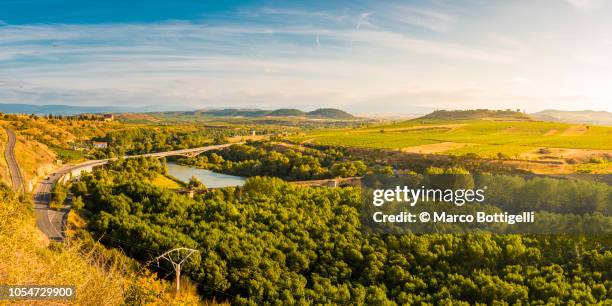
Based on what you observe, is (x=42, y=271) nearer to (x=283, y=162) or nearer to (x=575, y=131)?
(x=283, y=162)

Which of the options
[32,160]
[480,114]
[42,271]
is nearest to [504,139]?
[32,160]

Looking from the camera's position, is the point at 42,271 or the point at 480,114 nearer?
the point at 42,271

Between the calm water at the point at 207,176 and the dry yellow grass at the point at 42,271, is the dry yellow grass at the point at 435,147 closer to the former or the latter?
the calm water at the point at 207,176

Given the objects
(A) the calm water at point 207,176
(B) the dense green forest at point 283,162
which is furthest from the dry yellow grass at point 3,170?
(B) the dense green forest at point 283,162

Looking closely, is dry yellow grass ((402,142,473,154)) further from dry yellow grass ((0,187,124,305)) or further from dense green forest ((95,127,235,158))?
dry yellow grass ((0,187,124,305))

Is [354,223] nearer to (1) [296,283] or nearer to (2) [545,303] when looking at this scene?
(1) [296,283]

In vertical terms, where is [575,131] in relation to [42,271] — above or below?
above

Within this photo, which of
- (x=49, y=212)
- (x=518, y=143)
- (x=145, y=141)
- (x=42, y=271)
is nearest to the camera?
(x=42, y=271)
